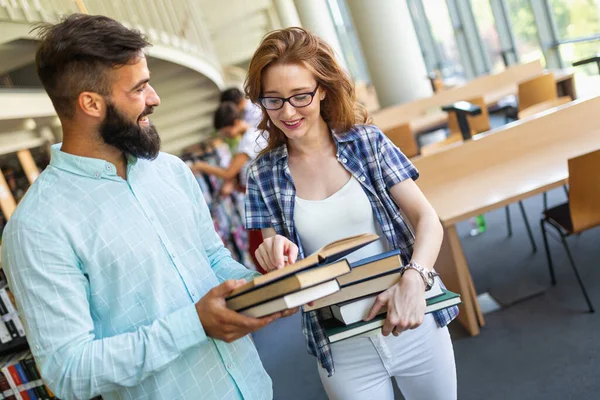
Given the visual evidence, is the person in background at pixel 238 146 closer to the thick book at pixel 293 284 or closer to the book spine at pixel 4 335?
the book spine at pixel 4 335

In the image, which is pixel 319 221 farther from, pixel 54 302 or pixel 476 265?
pixel 476 265

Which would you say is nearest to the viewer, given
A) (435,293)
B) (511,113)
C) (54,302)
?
(54,302)

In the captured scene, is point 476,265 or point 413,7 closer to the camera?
point 476,265

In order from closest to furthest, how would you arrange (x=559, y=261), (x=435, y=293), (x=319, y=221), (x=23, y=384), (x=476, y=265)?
1. (x=435, y=293)
2. (x=319, y=221)
3. (x=23, y=384)
4. (x=559, y=261)
5. (x=476, y=265)

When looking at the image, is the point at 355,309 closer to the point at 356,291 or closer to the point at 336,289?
the point at 356,291

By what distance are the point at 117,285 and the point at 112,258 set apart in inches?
2.4

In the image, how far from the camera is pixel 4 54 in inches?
159

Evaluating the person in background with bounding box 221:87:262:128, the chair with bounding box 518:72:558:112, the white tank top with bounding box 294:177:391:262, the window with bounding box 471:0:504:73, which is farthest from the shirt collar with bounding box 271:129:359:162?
the window with bounding box 471:0:504:73

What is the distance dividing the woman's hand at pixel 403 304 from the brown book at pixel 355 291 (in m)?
0.03

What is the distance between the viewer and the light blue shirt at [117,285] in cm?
109

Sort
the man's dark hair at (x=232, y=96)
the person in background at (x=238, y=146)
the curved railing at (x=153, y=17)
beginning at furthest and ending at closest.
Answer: the man's dark hair at (x=232, y=96)
the person in background at (x=238, y=146)
the curved railing at (x=153, y=17)

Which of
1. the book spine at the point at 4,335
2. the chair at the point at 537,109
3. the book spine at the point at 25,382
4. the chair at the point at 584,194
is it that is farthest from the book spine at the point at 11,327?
the chair at the point at 537,109

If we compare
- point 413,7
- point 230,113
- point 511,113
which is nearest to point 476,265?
point 230,113

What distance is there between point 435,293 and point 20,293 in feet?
3.14
